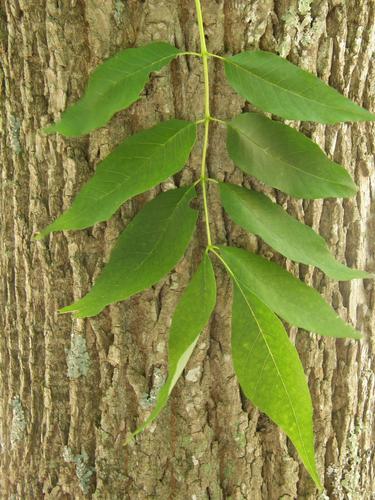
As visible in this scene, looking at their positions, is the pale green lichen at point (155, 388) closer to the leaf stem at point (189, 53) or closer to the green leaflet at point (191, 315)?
the green leaflet at point (191, 315)

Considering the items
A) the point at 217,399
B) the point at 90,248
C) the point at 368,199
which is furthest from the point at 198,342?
Result: the point at 368,199

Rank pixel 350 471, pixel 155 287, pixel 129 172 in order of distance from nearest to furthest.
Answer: pixel 129 172, pixel 155 287, pixel 350 471

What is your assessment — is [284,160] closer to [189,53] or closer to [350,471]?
[189,53]

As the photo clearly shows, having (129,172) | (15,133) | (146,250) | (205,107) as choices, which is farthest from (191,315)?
(15,133)

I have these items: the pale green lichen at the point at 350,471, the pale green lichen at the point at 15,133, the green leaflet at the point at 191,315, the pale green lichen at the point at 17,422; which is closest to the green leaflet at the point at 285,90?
the green leaflet at the point at 191,315

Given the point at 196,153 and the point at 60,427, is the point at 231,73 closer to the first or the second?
the point at 196,153

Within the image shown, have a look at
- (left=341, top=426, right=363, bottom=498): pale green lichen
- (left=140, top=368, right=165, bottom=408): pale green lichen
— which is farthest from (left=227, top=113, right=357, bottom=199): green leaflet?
(left=341, top=426, right=363, bottom=498): pale green lichen
